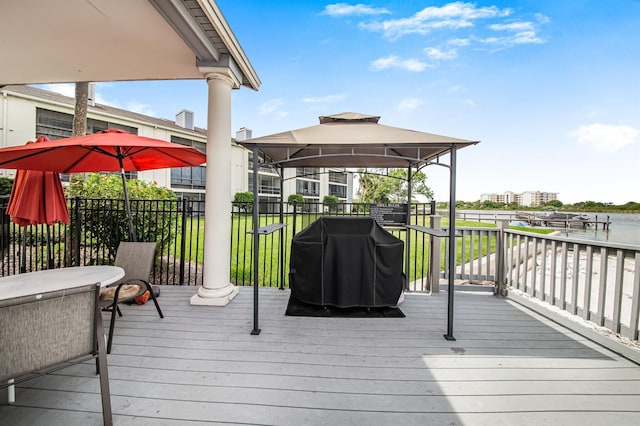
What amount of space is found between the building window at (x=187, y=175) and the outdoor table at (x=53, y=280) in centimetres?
1819

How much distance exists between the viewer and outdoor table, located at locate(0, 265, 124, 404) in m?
2.10

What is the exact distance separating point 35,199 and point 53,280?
1.41 m

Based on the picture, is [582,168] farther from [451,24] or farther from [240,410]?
[240,410]

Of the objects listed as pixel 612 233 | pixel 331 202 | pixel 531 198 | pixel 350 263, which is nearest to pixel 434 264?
pixel 350 263

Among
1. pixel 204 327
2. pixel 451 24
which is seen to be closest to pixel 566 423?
pixel 204 327

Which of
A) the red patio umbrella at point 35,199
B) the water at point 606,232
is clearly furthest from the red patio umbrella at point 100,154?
the water at point 606,232

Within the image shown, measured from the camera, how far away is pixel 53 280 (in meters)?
2.38

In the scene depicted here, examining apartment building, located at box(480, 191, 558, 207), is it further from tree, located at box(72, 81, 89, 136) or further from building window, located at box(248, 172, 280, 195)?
tree, located at box(72, 81, 89, 136)

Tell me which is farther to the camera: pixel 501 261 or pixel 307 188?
pixel 307 188

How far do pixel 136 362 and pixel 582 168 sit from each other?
42.8m

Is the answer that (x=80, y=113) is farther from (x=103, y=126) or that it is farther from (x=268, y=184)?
(x=268, y=184)

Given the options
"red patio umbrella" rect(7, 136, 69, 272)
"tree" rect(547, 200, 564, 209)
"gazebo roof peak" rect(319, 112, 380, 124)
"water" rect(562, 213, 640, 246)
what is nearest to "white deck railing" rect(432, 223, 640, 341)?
"gazebo roof peak" rect(319, 112, 380, 124)

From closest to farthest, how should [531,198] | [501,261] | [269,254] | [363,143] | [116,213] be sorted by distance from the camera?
[363,143] → [501,261] → [116,213] → [269,254] → [531,198]

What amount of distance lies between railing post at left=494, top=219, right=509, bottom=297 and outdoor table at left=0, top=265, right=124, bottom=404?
4733 millimetres
